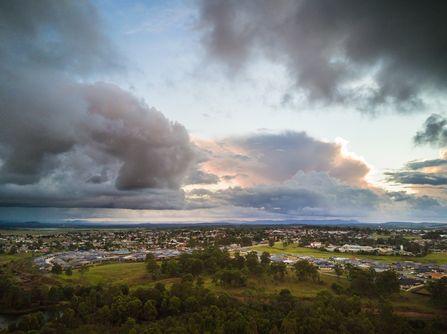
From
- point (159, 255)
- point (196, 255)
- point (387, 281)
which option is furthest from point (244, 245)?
point (387, 281)

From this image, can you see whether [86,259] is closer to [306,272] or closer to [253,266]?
[253,266]

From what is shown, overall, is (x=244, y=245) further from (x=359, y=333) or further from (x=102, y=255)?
(x=359, y=333)

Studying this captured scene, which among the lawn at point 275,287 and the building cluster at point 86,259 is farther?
the building cluster at point 86,259

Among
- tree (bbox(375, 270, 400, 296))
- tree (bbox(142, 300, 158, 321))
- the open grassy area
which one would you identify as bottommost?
the open grassy area

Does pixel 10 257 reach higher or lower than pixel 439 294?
lower

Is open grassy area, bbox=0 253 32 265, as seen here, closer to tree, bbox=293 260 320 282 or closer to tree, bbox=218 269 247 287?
tree, bbox=218 269 247 287

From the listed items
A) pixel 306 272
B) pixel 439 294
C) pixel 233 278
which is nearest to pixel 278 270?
pixel 306 272

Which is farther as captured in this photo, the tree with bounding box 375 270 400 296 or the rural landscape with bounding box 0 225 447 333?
the tree with bounding box 375 270 400 296

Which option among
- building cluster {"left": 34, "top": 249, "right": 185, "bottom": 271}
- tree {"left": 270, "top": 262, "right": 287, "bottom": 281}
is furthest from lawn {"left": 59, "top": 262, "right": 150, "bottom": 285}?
tree {"left": 270, "top": 262, "right": 287, "bottom": 281}

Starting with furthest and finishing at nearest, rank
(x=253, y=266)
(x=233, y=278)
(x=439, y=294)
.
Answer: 1. (x=253, y=266)
2. (x=233, y=278)
3. (x=439, y=294)

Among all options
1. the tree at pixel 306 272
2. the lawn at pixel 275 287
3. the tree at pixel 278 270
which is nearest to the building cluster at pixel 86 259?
the lawn at pixel 275 287

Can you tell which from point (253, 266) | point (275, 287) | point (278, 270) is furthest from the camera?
point (253, 266)

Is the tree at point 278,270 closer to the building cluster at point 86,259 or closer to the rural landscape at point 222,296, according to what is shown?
the rural landscape at point 222,296
